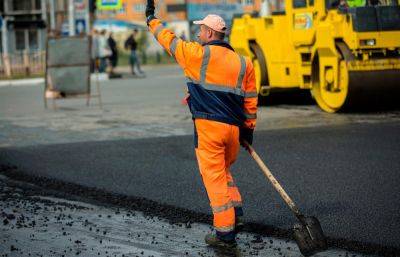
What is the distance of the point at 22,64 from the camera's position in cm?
3734

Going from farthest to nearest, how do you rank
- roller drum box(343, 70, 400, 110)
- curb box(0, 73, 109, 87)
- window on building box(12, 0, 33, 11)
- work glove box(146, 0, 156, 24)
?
1. window on building box(12, 0, 33, 11)
2. curb box(0, 73, 109, 87)
3. roller drum box(343, 70, 400, 110)
4. work glove box(146, 0, 156, 24)

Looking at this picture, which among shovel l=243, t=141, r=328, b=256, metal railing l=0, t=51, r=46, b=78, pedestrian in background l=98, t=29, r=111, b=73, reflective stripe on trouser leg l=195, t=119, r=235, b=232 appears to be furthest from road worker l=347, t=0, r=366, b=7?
metal railing l=0, t=51, r=46, b=78

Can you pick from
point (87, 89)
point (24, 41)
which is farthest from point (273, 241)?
point (24, 41)

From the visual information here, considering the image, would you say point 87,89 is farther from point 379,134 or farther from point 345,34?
point 379,134

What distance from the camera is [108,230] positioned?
22.7 ft

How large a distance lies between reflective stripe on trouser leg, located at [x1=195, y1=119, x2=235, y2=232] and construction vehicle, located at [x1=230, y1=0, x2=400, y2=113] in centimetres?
851

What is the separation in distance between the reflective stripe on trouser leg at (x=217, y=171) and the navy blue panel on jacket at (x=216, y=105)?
0.19ft

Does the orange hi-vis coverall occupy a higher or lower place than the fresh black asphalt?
higher

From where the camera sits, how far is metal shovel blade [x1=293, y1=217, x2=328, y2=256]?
596cm

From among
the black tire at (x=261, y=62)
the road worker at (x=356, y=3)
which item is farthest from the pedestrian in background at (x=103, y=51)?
the road worker at (x=356, y=3)

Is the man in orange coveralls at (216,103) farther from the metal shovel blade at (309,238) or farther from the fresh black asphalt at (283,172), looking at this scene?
the fresh black asphalt at (283,172)

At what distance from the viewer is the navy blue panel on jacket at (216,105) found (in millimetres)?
6398

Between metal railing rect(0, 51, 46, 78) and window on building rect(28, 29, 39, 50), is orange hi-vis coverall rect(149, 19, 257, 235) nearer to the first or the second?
metal railing rect(0, 51, 46, 78)

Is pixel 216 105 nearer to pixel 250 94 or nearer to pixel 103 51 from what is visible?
pixel 250 94
